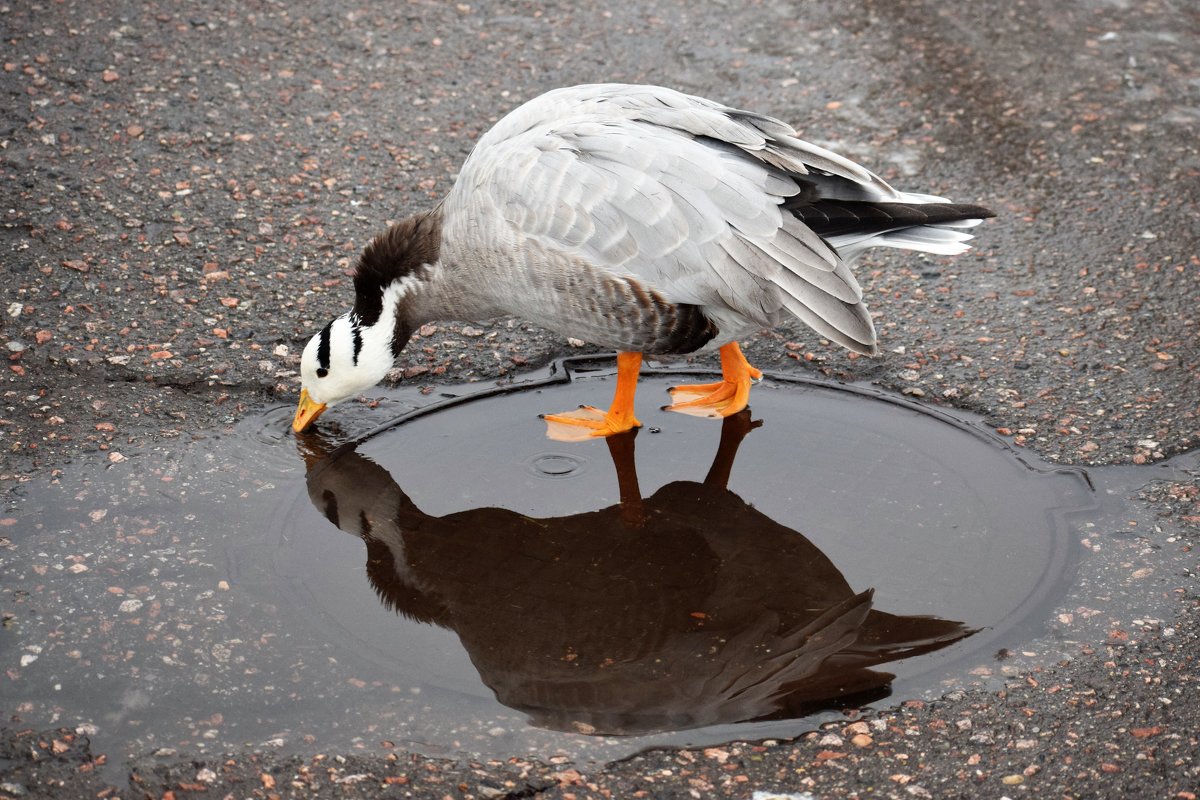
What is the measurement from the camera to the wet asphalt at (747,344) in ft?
11.8

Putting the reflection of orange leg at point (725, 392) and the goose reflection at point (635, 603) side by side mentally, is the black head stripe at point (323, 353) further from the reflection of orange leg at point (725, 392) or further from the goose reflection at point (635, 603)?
the reflection of orange leg at point (725, 392)

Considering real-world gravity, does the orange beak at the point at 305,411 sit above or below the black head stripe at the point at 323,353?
below

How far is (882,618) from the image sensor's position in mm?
4188

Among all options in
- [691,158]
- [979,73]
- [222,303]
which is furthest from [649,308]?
[979,73]

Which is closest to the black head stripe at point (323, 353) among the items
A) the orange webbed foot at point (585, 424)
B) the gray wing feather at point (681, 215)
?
the gray wing feather at point (681, 215)

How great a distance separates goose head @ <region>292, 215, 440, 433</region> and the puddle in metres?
0.24

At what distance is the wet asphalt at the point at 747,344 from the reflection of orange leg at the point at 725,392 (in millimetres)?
297

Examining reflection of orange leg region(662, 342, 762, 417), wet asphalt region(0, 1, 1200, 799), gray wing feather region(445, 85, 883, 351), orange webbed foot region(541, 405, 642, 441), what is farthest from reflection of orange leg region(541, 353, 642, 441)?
gray wing feather region(445, 85, 883, 351)

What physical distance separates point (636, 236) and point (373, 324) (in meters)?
1.29

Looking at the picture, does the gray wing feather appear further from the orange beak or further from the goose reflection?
the orange beak

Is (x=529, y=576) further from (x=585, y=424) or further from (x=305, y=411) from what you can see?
(x=305, y=411)

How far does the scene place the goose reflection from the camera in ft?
12.7

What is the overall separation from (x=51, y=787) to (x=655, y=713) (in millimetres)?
1805

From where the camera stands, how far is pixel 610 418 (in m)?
5.17
